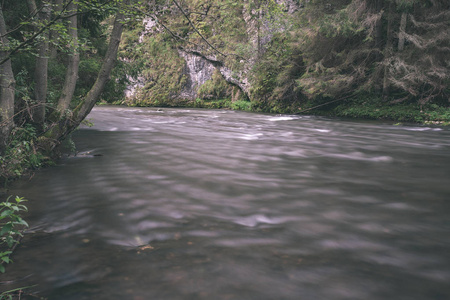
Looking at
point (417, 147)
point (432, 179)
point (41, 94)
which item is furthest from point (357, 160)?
point (41, 94)

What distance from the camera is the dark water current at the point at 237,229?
2.70 meters

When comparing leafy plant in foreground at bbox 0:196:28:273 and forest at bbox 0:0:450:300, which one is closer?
leafy plant in foreground at bbox 0:196:28:273

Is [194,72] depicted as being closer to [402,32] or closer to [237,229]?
[402,32]

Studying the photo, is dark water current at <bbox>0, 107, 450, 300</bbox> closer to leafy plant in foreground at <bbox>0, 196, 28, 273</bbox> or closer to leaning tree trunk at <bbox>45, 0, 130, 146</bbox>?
leafy plant in foreground at <bbox>0, 196, 28, 273</bbox>

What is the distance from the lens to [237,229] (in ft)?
12.5

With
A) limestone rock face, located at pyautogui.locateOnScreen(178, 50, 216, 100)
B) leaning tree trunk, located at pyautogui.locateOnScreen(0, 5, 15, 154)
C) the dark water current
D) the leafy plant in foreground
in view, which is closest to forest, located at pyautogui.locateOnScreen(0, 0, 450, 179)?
leaning tree trunk, located at pyautogui.locateOnScreen(0, 5, 15, 154)

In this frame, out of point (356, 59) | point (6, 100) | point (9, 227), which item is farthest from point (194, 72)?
point (9, 227)

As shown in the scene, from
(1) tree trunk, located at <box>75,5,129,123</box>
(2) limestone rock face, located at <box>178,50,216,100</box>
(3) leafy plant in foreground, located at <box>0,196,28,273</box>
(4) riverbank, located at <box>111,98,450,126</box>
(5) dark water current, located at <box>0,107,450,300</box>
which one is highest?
(2) limestone rock face, located at <box>178,50,216,100</box>

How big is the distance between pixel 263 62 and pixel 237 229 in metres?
21.4

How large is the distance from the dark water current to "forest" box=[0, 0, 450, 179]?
1301 mm

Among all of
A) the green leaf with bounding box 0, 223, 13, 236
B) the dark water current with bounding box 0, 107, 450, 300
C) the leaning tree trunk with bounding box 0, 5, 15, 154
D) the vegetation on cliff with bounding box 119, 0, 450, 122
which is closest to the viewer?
the green leaf with bounding box 0, 223, 13, 236

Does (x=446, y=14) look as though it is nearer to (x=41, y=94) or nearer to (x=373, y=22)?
(x=373, y=22)

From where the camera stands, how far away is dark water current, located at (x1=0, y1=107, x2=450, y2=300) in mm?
2699

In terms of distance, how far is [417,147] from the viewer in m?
9.74
